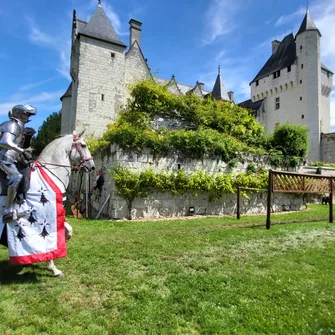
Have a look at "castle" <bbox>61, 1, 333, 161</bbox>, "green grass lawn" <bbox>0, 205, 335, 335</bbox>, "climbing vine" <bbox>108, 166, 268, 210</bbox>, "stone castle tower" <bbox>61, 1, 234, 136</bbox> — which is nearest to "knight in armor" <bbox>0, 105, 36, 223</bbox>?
"green grass lawn" <bbox>0, 205, 335, 335</bbox>

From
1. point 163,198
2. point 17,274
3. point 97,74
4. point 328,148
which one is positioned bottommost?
point 17,274

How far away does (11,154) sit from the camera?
11.0 ft

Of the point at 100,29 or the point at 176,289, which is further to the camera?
the point at 100,29

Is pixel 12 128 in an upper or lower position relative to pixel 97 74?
lower

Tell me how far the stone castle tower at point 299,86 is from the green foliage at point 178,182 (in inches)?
938

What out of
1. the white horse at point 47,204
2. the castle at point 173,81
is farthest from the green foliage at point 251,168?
the white horse at point 47,204

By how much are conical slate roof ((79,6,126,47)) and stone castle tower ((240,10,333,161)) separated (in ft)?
68.7

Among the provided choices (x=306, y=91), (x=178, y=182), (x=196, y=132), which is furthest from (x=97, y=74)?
(x=306, y=91)

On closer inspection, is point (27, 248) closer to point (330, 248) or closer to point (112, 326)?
point (112, 326)

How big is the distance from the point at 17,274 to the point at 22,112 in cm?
229

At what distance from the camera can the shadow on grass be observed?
3410 millimetres

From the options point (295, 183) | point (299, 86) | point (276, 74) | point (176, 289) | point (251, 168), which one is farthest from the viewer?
point (276, 74)

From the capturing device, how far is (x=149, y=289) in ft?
10.3

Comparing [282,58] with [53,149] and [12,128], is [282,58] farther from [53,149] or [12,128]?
[12,128]
